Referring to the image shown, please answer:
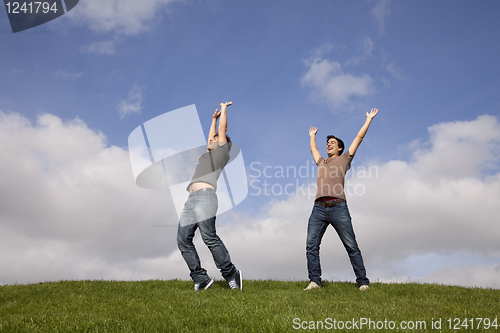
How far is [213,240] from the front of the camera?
6789 mm

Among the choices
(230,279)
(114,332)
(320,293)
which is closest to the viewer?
(114,332)

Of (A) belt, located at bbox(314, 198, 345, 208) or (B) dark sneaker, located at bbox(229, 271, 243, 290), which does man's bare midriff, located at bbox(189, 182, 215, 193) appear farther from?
(A) belt, located at bbox(314, 198, 345, 208)

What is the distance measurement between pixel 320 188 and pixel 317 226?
82 centimetres

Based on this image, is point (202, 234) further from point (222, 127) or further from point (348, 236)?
point (348, 236)

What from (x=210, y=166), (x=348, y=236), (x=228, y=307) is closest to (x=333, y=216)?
(x=348, y=236)

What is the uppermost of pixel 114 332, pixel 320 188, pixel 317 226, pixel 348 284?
pixel 320 188

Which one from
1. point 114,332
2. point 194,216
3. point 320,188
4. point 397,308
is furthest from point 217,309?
point 320,188

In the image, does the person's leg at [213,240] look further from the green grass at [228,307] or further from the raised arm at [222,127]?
the raised arm at [222,127]

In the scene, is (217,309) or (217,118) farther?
(217,118)

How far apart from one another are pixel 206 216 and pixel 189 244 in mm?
816

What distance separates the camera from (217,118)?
7.76 metres

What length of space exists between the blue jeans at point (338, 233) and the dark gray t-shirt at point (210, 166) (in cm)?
229

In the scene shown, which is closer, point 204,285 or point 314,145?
point 204,285

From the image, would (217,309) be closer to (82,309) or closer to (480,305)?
(82,309)
